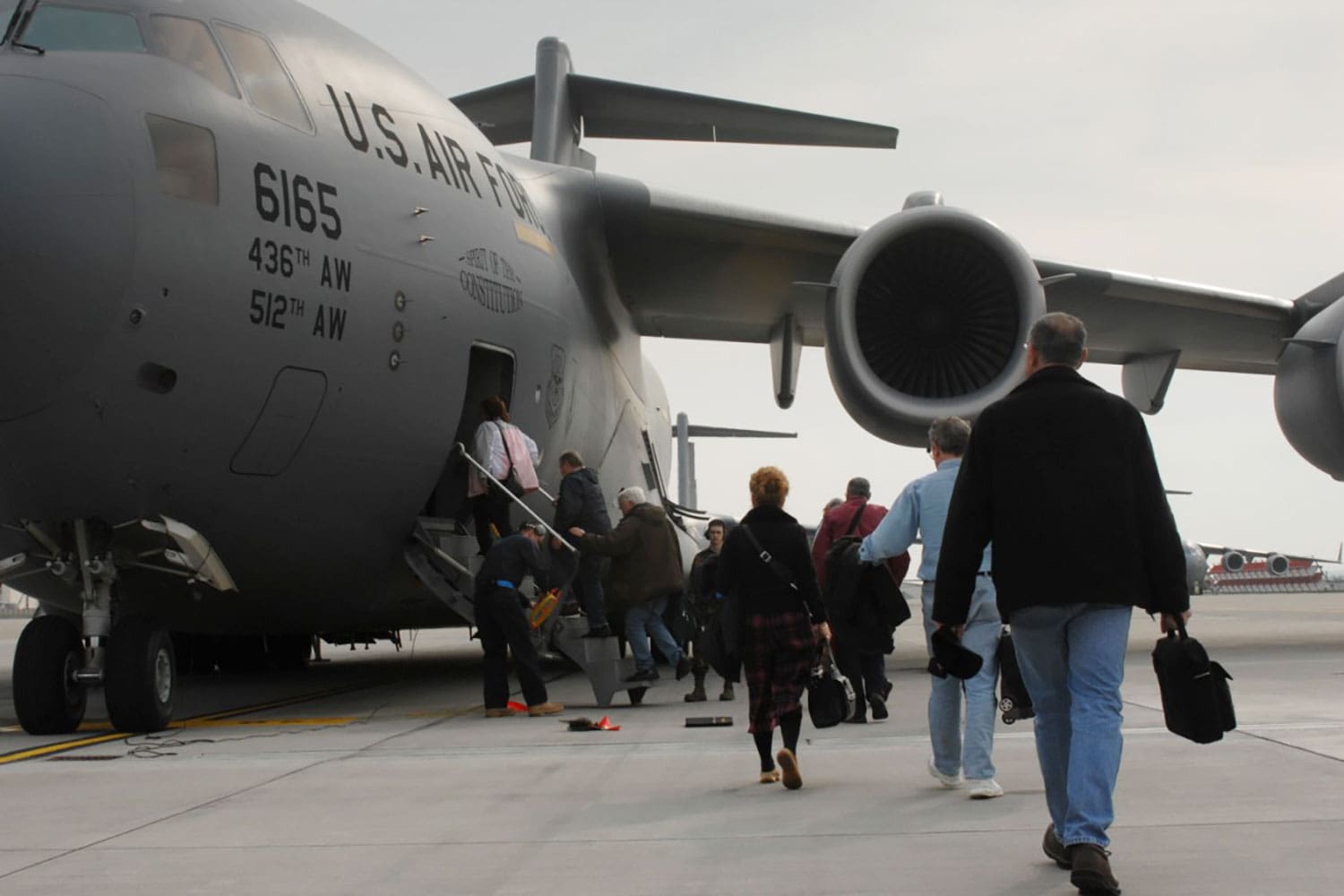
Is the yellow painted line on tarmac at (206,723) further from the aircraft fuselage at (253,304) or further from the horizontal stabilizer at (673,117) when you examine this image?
the horizontal stabilizer at (673,117)

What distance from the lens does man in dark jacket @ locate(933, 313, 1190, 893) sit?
390cm

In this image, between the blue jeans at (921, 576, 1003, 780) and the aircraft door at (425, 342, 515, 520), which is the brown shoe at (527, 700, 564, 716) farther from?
the blue jeans at (921, 576, 1003, 780)

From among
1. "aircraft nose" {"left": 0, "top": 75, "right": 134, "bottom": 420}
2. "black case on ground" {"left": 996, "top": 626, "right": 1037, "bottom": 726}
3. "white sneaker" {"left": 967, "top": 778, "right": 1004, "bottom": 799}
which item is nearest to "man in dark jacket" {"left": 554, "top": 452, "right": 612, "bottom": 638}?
"aircraft nose" {"left": 0, "top": 75, "right": 134, "bottom": 420}

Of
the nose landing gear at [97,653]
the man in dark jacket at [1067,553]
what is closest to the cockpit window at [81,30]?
the nose landing gear at [97,653]

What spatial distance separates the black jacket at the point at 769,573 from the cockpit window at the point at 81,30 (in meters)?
3.92

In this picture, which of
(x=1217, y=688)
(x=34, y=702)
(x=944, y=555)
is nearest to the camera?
(x=1217, y=688)

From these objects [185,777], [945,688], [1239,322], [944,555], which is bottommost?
[185,777]

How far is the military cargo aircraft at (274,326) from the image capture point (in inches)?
269

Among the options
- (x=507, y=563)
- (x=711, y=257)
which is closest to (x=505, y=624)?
(x=507, y=563)

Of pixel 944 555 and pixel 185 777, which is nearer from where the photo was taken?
pixel 944 555

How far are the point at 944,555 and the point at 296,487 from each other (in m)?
4.89

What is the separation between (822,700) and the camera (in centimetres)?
588

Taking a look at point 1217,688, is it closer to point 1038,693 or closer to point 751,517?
point 1038,693

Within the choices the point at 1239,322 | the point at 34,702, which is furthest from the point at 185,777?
the point at 1239,322
